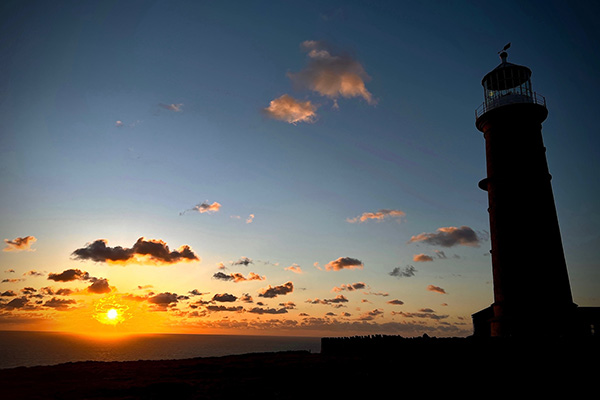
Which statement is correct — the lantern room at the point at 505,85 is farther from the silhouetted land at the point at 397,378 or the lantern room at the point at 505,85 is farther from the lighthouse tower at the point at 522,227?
the silhouetted land at the point at 397,378

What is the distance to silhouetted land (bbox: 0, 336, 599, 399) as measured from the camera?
1180 centimetres

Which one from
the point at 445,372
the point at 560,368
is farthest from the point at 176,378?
the point at 560,368

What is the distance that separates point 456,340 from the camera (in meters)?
14.8

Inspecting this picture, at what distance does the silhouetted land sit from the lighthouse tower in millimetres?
8071

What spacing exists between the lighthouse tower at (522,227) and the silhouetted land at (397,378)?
8.07 m

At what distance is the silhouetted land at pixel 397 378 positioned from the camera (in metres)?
11.8

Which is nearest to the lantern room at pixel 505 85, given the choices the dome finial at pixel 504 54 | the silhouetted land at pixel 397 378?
the dome finial at pixel 504 54

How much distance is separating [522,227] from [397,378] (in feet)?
43.2

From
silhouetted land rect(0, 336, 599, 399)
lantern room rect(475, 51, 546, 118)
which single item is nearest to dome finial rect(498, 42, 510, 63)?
lantern room rect(475, 51, 546, 118)

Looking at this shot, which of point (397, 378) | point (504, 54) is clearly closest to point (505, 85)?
point (504, 54)

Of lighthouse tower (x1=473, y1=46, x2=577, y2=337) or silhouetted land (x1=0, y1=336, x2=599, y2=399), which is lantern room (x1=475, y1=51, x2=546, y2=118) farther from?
silhouetted land (x1=0, y1=336, x2=599, y2=399)

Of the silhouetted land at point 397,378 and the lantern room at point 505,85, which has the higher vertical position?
the lantern room at point 505,85

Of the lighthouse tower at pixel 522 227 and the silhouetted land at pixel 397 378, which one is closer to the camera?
the silhouetted land at pixel 397 378

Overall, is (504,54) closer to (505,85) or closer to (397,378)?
(505,85)
